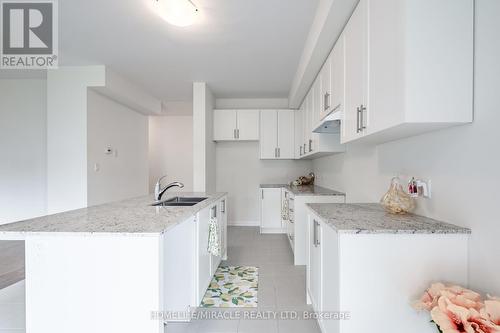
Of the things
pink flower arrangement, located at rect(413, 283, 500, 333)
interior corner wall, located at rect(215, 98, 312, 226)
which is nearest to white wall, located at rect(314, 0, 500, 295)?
pink flower arrangement, located at rect(413, 283, 500, 333)

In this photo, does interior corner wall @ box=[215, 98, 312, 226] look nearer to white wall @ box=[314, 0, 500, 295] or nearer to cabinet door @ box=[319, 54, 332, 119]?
cabinet door @ box=[319, 54, 332, 119]

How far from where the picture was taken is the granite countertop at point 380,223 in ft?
4.11

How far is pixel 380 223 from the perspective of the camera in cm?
139

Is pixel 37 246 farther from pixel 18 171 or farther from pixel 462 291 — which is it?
pixel 18 171

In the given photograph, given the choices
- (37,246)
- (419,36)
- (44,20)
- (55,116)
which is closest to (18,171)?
(55,116)

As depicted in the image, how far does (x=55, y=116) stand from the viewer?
3496 mm

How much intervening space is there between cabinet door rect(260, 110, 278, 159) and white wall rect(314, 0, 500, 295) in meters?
3.20

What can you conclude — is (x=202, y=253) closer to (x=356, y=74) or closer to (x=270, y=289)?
(x=270, y=289)

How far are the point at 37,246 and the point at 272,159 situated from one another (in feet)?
13.8

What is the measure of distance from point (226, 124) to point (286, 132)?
1122mm

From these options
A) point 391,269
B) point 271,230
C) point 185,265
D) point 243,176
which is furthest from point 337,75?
point 243,176

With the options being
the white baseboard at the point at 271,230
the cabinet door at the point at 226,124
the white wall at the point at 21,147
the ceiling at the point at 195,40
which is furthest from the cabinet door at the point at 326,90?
the white wall at the point at 21,147

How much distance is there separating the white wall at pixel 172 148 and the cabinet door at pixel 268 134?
241cm

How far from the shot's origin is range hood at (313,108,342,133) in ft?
6.70
